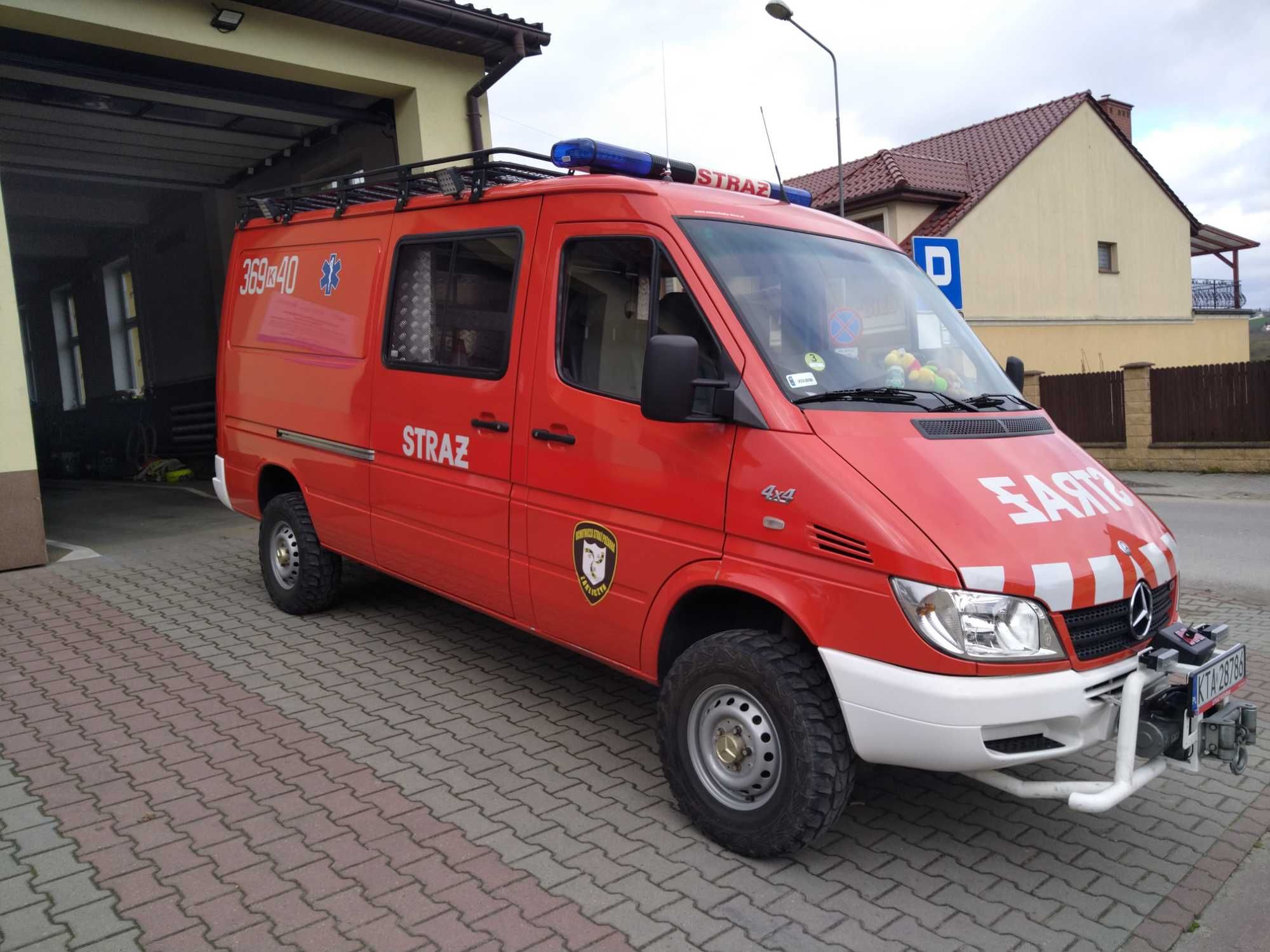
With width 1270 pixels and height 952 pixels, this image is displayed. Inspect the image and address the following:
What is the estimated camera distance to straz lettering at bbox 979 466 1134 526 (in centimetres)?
321

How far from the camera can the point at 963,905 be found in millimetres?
3188

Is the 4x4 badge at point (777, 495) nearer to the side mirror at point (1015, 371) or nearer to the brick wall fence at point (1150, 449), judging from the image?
the side mirror at point (1015, 371)

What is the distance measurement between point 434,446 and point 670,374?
1.95m

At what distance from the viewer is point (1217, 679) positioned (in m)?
3.22

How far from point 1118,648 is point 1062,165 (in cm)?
2646

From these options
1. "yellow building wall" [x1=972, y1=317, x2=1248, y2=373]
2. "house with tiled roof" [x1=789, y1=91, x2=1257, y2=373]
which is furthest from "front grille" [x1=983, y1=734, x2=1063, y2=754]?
"yellow building wall" [x1=972, y1=317, x2=1248, y2=373]

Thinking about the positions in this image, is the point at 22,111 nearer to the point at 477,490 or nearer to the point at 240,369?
the point at 240,369

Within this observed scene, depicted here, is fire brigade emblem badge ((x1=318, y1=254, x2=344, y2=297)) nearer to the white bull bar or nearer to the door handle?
the door handle

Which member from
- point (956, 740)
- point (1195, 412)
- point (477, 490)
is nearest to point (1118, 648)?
point (956, 740)

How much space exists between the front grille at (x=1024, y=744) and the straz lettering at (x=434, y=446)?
8.96ft

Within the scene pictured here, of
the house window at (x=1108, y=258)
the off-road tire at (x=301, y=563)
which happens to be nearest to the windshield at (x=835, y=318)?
the off-road tire at (x=301, y=563)

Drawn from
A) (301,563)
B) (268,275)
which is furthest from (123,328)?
(301,563)

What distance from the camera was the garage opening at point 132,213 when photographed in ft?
34.3

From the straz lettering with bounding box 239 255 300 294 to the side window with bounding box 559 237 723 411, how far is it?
2745mm
